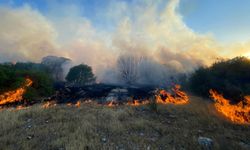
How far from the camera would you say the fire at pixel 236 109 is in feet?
39.6

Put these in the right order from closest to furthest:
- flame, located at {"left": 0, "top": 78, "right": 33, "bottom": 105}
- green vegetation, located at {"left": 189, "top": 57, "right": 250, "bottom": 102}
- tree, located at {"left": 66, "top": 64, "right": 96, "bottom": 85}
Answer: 1. green vegetation, located at {"left": 189, "top": 57, "right": 250, "bottom": 102}
2. flame, located at {"left": 0, "top": 78, "right": 33, "bottom": 105}
3. tree, located at {"left": 66, "top": 64, "right": 96, "bottom": 85}

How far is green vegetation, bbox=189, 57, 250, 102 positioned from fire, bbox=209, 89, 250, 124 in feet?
2.22

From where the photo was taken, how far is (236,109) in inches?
510

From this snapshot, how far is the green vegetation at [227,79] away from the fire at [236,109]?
676 millimetres

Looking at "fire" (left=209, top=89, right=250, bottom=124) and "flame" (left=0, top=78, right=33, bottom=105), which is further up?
"flame" (left=0, top=78, right=33, bottom=105)

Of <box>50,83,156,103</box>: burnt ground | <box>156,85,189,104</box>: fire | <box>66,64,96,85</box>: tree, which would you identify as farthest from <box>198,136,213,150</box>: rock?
<box>66,64,96,85</box>: tree

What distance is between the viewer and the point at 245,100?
13.8 metres

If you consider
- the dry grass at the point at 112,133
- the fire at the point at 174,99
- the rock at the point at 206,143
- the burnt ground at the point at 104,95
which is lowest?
the rock at the point at 206,143

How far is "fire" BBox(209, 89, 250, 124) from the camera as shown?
12078mm

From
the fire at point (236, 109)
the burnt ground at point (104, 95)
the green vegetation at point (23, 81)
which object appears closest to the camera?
the fire at point (236, 109)

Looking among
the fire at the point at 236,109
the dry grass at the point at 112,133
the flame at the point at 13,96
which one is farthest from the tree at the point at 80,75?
the fire at the point at 236,109

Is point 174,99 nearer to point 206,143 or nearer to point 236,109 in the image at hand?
point 236,109

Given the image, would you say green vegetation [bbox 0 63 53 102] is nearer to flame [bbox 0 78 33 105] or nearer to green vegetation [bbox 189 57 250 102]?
flame [bbox 0 78 33 105]

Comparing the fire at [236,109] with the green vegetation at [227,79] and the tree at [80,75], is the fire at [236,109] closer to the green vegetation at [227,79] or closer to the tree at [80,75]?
the green vegetation at [227,79]
